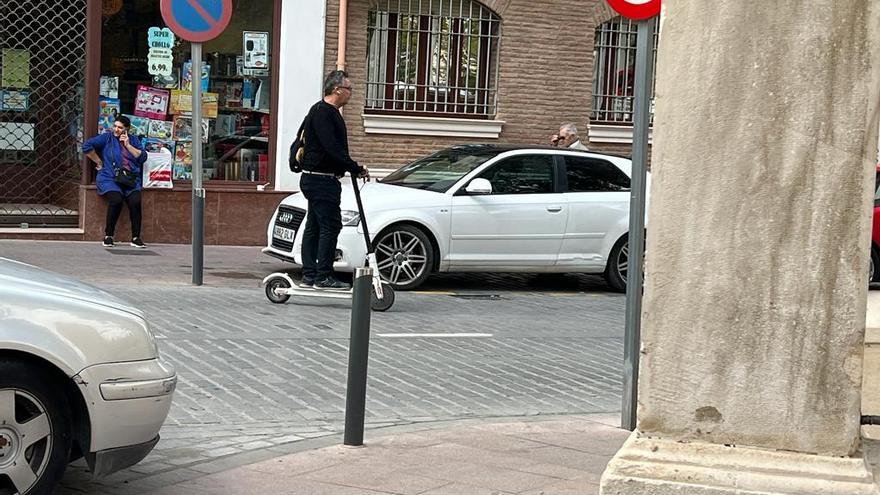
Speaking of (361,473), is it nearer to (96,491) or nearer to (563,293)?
(96,491)

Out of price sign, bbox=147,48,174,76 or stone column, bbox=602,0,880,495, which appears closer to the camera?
stone column, bbox=602,0,880,495

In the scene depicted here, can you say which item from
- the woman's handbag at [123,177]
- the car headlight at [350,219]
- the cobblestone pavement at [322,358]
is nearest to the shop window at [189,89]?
the woman's handbag at [123,177]

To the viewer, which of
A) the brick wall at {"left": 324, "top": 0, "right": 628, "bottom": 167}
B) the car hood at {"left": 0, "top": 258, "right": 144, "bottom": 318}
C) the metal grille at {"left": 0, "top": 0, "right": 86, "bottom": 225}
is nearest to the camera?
the car hood at {"left": 0, "top": 258, "right": 144, "bottom": 318}

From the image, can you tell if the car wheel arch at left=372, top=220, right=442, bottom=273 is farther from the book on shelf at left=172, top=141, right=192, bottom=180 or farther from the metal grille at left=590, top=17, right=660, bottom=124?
the metal grille at left=590, top=17, right=660, bottom=124

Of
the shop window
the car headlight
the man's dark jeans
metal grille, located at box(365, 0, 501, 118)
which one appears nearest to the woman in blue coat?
the shop window

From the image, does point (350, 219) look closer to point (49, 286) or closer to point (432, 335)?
point (432, 335)

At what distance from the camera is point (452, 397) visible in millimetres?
8297

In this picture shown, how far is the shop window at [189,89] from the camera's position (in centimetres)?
1673

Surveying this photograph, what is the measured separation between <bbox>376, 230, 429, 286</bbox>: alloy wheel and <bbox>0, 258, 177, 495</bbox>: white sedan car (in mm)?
8052

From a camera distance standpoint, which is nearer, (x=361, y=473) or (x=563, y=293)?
(x=361, y=473)

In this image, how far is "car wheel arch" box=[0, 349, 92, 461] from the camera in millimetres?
5074

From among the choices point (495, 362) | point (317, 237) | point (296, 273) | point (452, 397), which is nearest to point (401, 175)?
point (296, 273)

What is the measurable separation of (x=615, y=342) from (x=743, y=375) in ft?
24.7

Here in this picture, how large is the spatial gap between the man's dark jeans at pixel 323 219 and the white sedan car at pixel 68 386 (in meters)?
6.41
